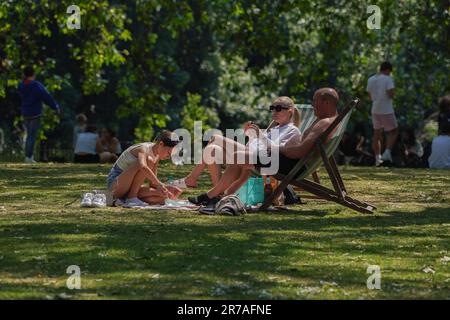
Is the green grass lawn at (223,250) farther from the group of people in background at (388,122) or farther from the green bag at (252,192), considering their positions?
the group of people in background at (388,122)

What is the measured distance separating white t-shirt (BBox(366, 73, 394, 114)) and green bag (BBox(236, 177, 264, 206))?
831cm

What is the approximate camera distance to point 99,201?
527 inches

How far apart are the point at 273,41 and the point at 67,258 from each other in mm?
18394

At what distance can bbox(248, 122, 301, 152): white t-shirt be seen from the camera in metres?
13.0

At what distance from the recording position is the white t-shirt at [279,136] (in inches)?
513

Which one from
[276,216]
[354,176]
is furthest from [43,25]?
[276,216]

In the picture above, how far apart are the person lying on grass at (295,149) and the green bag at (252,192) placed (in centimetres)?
28

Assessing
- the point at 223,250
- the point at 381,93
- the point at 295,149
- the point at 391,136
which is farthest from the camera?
the point at 391,136

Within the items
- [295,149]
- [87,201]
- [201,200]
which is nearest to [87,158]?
[87,201]

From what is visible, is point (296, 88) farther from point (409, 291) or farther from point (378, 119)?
point (409, 291)

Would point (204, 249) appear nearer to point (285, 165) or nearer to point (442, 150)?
point (285, 165)

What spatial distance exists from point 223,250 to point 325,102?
3240 millimetres

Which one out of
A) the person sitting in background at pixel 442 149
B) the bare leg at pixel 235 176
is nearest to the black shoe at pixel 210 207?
the bare leg at pixel 235 176
